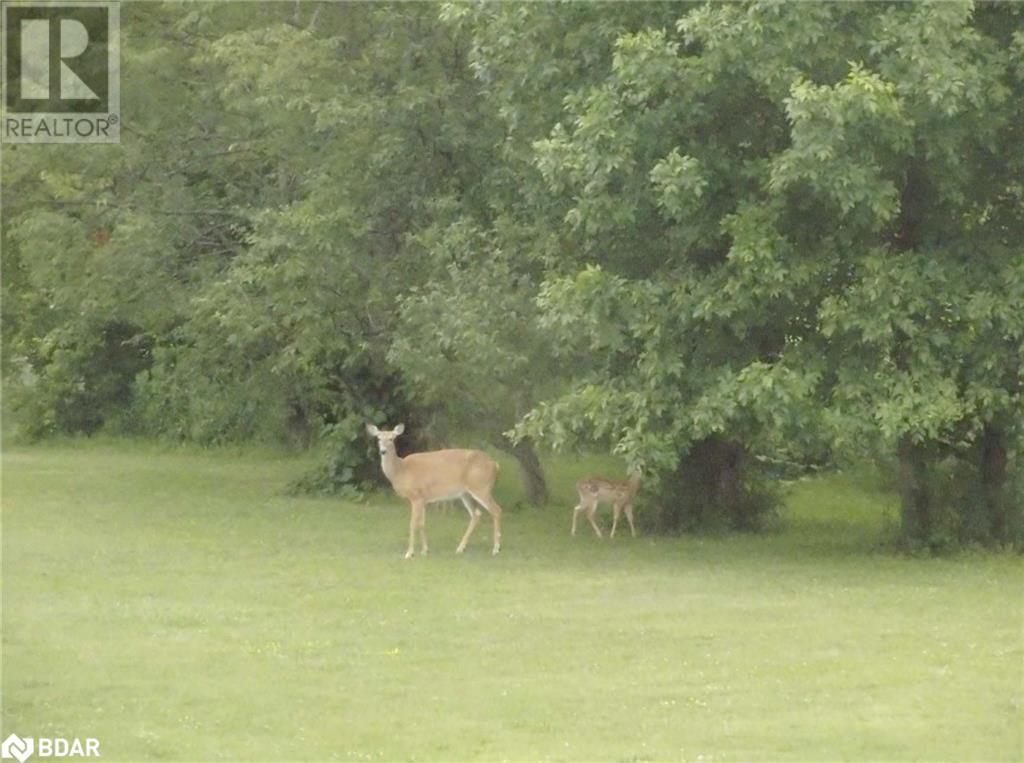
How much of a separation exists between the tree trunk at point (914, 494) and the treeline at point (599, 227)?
0.03m

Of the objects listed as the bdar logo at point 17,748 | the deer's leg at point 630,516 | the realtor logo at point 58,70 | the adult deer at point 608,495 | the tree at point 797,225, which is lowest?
the bdar logo at point 17,748

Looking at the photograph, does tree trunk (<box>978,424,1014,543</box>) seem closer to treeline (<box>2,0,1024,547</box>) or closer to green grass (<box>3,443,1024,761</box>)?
treeline (<box>2,0,1024,547</box>)

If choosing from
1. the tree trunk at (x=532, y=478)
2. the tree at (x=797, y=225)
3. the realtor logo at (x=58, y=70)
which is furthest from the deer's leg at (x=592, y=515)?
the realtor logo at (x=58, y=70)

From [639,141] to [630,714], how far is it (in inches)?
293

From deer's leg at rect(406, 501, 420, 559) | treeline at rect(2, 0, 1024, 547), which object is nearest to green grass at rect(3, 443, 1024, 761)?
deer's leg at rect(406, 501, 420, 559)

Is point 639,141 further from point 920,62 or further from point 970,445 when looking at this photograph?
point 970,445

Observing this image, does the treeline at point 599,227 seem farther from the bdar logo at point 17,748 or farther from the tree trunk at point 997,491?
the bdar logo at point 17,748

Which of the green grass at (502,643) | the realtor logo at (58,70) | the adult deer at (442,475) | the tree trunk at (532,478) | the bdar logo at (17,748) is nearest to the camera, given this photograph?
the bdar logo at (17,748)

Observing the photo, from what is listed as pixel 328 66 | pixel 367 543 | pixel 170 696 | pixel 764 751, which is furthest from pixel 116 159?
pixel 764 751

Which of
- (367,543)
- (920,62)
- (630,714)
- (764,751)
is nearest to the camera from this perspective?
(764,751)

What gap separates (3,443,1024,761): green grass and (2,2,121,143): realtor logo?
526 cm

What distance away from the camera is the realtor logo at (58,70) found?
2478 cm

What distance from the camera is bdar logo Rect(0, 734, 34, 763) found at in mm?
9797

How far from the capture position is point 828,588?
1684 cm
